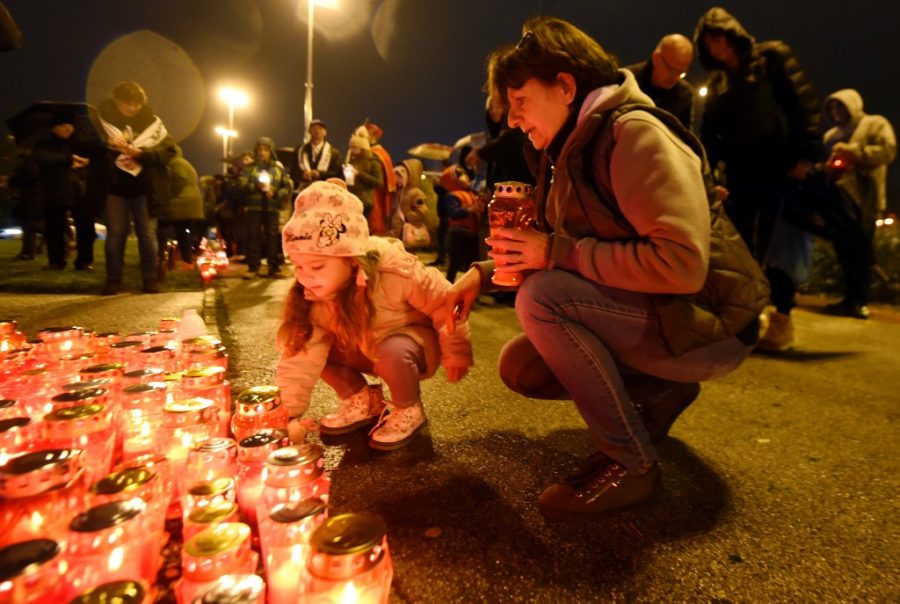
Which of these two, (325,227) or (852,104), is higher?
(852,104)

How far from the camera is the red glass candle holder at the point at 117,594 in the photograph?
2.50ft

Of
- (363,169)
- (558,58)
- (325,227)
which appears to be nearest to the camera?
(558,58)

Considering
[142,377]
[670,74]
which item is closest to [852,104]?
[670,74]

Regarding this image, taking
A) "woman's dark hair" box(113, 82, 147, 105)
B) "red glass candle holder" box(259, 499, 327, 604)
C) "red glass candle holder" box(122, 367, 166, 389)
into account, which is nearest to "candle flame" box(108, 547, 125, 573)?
"red glass candle holder" box(259, 499, 327, 604)

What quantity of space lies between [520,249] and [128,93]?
4.81 m

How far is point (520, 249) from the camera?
1680mm

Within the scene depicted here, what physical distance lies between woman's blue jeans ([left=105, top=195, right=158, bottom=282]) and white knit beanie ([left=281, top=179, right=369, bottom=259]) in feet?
12.4

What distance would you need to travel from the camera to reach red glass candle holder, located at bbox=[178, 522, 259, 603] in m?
0.91

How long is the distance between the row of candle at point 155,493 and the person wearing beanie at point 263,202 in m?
5.48

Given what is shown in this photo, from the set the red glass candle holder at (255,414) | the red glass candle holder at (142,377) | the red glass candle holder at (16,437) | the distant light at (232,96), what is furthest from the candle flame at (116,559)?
the distant light at (232,96)

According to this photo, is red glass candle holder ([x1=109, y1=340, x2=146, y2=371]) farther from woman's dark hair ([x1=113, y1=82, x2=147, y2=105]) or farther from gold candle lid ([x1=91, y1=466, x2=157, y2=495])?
woman's dark hair ([x1=113, y1=82, x2=147, y2=105])

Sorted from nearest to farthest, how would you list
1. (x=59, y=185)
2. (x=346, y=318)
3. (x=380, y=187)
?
(x=346, y=318)
(x=59, y=185)
(x=380, y=187)

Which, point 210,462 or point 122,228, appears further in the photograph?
point 122,228

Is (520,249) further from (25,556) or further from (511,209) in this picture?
(25,556)
